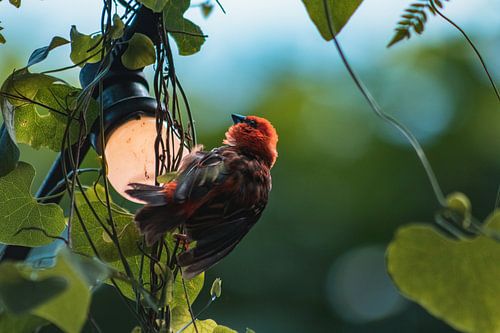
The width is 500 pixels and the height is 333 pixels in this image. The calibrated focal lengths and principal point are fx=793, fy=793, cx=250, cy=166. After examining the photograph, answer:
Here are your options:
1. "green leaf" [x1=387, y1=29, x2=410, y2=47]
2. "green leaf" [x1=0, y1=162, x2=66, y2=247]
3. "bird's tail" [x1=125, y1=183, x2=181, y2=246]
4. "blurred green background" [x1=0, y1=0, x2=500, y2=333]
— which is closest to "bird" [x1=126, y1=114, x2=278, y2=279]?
"bird's tail" [x1=125, y1=183, x2=181, y2=246]

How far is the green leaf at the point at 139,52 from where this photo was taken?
99 cm

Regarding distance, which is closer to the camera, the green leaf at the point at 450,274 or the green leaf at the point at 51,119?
the green leaf at the point at 450,274

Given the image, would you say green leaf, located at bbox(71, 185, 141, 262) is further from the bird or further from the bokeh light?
the bokeh light

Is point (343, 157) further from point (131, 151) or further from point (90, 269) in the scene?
point (90, 269)

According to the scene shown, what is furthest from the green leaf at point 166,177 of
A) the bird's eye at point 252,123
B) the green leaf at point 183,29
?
the bird's eye at point 252,123

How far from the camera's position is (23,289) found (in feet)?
1.78

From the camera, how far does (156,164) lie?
1007 mm

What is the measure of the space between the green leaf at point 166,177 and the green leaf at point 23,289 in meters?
0.39

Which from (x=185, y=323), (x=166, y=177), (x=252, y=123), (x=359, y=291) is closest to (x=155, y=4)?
(x=166, y=177)

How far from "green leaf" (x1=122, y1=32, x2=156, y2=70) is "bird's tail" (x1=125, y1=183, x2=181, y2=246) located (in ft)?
0.52

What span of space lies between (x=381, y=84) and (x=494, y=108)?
2.95 feet

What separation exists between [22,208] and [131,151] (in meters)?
0.16

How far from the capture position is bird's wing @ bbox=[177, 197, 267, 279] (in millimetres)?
975

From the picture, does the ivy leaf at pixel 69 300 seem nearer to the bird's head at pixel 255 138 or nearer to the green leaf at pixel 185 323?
the green leaf at pixel 185 323
